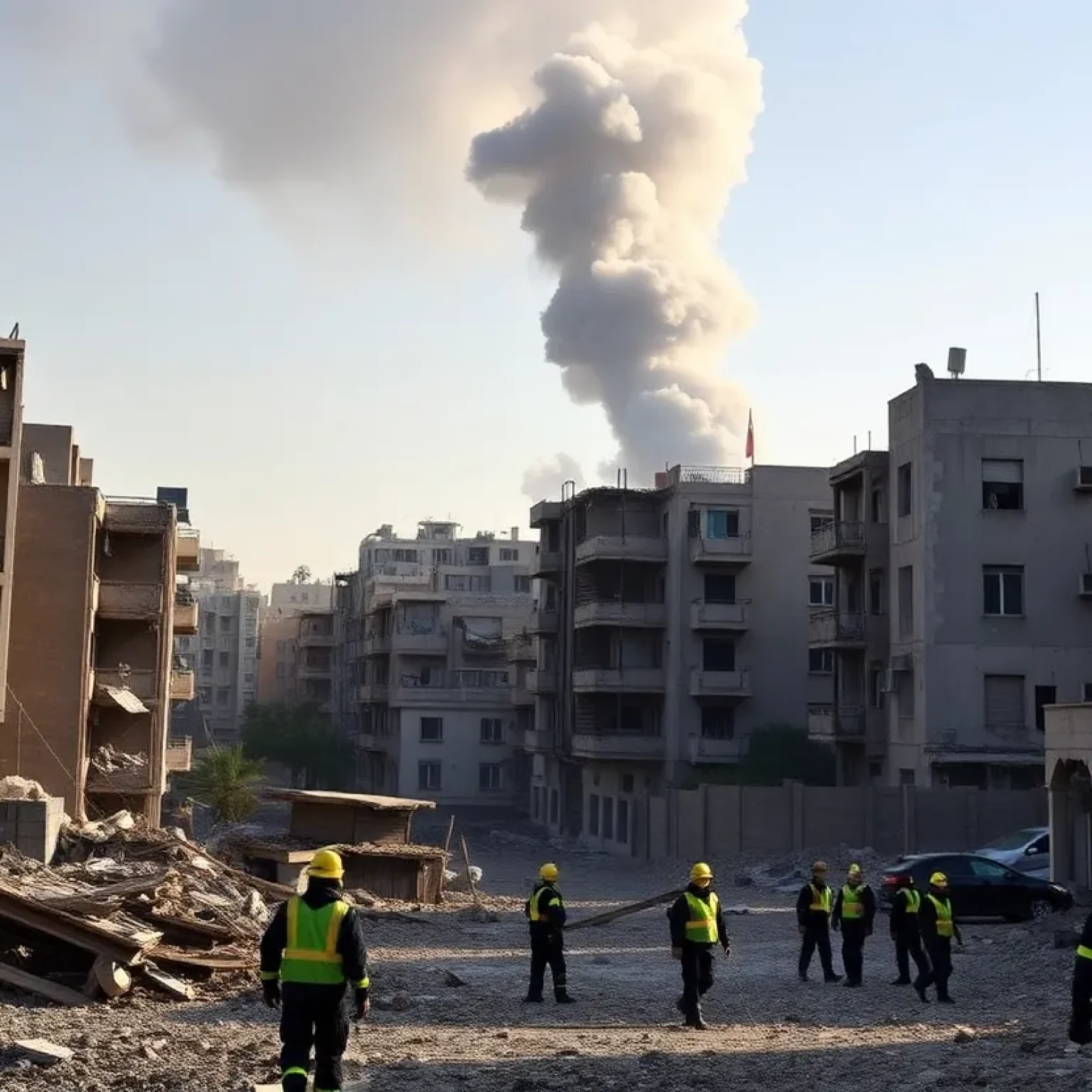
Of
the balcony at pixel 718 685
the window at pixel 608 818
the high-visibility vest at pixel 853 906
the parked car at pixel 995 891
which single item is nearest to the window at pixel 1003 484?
the balcony at pixel 718 685

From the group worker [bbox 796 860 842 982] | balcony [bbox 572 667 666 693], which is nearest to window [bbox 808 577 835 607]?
balcony [bbox 572 667 666 693]

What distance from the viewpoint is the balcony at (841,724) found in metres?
52.8

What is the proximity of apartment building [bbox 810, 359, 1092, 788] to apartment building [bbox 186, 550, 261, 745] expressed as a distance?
313 ft

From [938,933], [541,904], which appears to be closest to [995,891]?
[938,933]

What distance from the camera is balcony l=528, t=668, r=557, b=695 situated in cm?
7125

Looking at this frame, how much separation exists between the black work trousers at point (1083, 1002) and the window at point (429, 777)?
72140mm

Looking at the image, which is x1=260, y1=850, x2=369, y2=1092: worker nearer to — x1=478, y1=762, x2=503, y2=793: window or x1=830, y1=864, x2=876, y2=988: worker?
x1=830, y1=864, x2=876, y2=988: worker

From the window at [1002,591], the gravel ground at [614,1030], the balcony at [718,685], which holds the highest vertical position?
the window at [1002,591]

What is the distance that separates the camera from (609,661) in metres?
65.2

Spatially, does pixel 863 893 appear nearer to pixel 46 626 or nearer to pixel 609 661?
pixel 46 626

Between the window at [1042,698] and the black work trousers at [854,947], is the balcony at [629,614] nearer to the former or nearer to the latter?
the window at [1042,698]

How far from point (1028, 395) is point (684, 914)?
34.9 m

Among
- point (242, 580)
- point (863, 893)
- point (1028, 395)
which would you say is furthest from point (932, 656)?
point (242, 580)

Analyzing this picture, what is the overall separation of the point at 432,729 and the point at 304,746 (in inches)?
472
